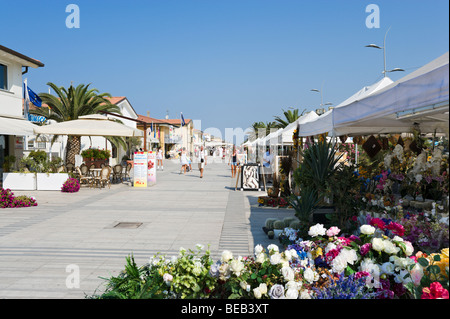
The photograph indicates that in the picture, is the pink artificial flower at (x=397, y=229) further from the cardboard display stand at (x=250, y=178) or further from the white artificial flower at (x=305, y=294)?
the cardboard display stand at (x=250, y=178)

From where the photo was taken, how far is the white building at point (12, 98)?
16.1 m

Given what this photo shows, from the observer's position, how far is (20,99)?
18219mm

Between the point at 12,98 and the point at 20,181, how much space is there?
4357 mm

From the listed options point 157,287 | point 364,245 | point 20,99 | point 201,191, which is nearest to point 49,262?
point 157,287

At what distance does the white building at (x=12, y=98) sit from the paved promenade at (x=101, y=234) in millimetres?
4058

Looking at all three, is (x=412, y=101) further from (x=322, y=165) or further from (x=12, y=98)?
(x=12, y=98)

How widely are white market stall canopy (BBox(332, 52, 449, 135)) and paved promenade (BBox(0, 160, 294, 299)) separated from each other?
2.66 m

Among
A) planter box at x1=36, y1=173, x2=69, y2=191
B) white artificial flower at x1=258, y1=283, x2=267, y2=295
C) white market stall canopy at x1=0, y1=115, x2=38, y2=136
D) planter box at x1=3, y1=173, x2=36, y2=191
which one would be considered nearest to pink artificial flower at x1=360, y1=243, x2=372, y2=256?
white artificial flower at x1=258, y1=283, x2=267, y2=295

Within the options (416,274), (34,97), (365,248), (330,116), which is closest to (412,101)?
(365,248)

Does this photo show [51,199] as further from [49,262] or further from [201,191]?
[49,262]

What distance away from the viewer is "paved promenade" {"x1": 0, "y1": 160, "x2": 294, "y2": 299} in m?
5.09

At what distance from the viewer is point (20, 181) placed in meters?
15.5
